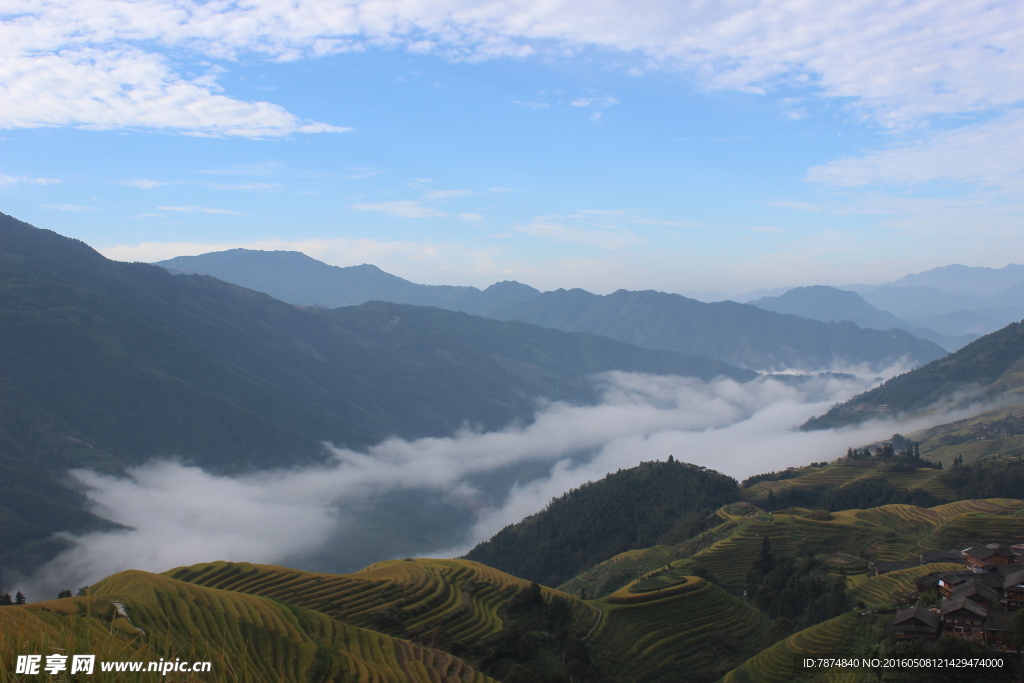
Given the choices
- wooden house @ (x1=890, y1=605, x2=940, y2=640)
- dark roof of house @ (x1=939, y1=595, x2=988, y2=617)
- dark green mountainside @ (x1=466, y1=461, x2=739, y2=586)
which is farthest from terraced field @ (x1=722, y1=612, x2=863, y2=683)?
dark green mountainside @ (x1=466, y1=461, x2=739, y2=586)

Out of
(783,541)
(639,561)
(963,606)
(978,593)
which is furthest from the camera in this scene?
(639,561)

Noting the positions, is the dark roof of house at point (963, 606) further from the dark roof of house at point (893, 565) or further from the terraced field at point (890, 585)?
the dark roof of house at point (893, 565)

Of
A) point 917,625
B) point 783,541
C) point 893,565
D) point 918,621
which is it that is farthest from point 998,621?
point 783,541

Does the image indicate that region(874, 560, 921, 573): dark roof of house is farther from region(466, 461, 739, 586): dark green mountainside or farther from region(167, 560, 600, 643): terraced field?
region(466, 461, 739, 586): dark green mountainside

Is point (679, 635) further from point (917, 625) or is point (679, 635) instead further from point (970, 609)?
point (970, 609)

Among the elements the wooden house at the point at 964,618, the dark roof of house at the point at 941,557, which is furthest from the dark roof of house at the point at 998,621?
the dark roof of house at the point at 941,557

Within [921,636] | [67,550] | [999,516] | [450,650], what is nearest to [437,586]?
[450,650]

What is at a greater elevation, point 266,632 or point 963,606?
point 266,632
